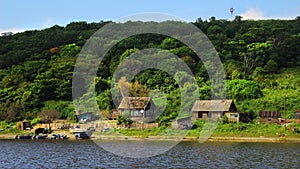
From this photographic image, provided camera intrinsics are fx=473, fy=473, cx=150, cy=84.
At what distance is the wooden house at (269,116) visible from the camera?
67.2 m

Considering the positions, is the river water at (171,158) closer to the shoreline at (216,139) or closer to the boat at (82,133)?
the shoreline at (216,139)

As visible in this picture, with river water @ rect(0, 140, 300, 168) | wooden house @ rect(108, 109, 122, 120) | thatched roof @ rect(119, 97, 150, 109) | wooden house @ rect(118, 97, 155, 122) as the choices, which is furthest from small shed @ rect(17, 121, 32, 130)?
river water @ rect(0, 140, 300, 168)

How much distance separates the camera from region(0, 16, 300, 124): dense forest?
83562 mm

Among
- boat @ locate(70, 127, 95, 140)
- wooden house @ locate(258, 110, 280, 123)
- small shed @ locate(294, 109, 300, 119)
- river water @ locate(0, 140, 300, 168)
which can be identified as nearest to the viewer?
river water @ locate(0, 140, 300, 168)

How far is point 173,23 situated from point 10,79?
56660mm

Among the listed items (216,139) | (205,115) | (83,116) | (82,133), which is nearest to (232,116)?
(205,115)

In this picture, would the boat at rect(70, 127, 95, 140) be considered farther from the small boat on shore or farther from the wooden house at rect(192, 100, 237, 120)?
the wooden house at rect(192, 100, 237, 120)

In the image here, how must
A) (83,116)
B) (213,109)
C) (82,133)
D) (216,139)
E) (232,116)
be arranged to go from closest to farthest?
(216,139)
(82,133)
(232,116)
(213,109)
(83,116)

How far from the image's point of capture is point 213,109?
236 ft

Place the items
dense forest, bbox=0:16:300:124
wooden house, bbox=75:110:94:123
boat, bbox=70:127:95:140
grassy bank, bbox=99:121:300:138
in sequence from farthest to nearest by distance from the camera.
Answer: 1. dense forest, bbox=0:16:300:124
2. wooden house, bbox=75:110:94:123
3. boat, bbox=70:127:95:140
4. grassy bank, bbox=99:121:300:138

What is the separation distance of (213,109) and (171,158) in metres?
30.4

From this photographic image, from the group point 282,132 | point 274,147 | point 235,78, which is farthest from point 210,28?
point 274,147

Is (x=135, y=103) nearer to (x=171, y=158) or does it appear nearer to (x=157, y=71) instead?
(x=157, y=71)

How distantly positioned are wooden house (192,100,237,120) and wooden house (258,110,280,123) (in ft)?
13.6
